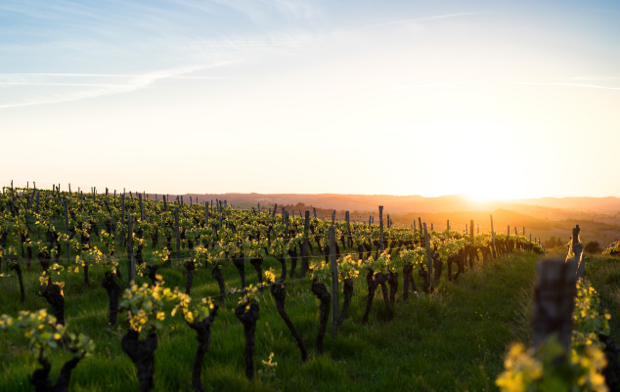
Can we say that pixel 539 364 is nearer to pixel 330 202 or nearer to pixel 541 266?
pixel 541 266

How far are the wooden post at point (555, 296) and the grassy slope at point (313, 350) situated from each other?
17.4ft

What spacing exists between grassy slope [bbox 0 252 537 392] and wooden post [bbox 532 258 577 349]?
17.4 ft

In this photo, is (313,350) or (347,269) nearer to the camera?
(313,350)

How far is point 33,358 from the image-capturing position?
740 centimetres

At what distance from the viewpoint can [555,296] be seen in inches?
111

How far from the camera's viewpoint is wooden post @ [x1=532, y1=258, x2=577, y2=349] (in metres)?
2.79

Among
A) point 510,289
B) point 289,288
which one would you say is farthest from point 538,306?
point 510,289

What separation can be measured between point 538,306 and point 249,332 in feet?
19.6

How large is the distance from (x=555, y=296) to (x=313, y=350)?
24.2 ft

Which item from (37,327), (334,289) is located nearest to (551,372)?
(37,327)

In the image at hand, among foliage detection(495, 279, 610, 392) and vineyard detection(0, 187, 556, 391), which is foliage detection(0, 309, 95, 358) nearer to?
vineyard detection(0, 187, 556, 391)

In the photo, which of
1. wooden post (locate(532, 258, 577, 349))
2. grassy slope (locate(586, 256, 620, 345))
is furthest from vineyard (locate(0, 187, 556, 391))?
wooden post (locate(532, 258, 577, 349))

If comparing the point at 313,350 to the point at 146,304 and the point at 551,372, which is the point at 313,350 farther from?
the point at 551,372

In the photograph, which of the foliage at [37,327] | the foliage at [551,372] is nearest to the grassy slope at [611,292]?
the foliage at [551,372]
